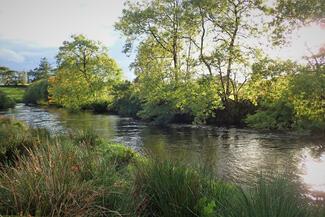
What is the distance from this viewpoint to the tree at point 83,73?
58.8 metres

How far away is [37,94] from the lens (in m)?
81.8

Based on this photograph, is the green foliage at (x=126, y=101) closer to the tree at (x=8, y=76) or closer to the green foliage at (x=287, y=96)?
the green foliage at (x=287, y=96)

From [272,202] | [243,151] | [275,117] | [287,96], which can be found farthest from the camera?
[275,117]

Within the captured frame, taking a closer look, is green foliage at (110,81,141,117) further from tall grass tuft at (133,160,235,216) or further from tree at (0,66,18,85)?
tree at (0,66,18,85)

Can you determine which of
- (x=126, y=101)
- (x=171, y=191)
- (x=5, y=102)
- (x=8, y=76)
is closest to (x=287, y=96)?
(x=171, y=191)

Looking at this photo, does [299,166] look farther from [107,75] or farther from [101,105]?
[107,75]

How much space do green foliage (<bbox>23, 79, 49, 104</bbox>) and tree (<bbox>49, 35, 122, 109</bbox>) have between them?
54.4ft

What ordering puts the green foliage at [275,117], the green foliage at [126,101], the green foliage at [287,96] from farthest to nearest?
the green foliage at [126,101] < the green foliage at [275,117] < the green foliage at [287,96]

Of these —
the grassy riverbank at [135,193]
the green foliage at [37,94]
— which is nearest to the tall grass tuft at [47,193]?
the grassy riverbank at [135,193]

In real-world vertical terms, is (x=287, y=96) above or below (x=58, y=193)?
above

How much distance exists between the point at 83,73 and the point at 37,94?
23.5m

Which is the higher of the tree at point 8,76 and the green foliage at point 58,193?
the tree at point 8,76

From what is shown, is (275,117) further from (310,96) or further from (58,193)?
(58,193)

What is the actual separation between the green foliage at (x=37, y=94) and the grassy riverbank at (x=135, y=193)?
248ft
